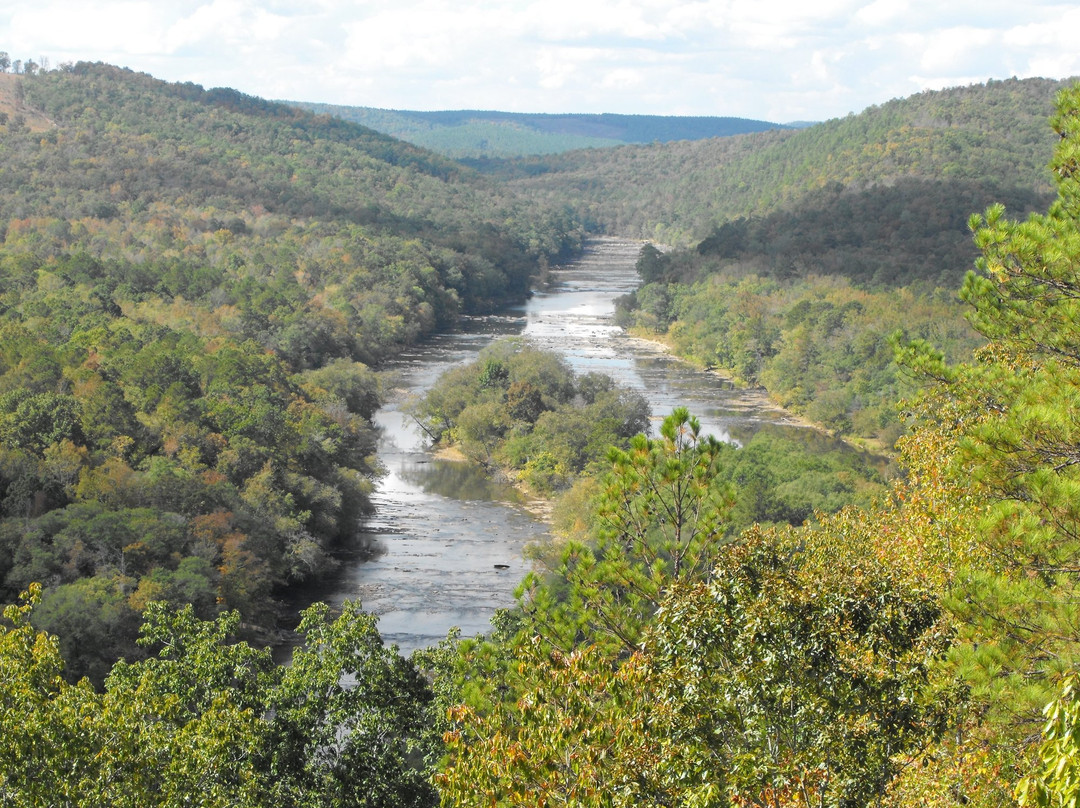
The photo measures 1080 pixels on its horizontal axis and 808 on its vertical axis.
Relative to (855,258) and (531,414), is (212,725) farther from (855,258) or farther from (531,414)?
(855,258)

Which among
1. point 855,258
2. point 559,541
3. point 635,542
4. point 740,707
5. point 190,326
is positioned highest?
point 635,542

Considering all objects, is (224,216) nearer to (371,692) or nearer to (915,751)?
(371,692)

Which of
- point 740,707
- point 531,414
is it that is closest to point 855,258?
point 531,414

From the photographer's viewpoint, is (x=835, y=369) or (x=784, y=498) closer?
(x=784, y=498)

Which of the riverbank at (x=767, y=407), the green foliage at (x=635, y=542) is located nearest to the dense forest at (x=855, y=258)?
the riverbank at (x=767, y=407)

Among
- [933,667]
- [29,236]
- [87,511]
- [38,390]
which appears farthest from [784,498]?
[29,236]

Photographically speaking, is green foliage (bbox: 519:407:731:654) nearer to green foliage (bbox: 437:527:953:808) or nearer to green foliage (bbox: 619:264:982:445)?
green foliage (bbox: 437:527:953:808)

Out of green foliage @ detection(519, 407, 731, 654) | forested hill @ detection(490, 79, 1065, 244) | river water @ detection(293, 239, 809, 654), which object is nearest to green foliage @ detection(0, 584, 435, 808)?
green foliage @ detection(519, 407, 731, 654)
